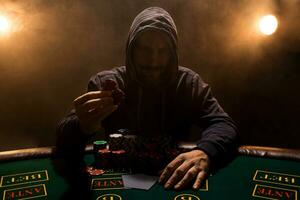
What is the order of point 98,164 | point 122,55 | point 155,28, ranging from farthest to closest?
point 122,55
point 155,28
point 98,164

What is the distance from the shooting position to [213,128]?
2244 millimetres

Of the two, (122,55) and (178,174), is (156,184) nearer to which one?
(178,174)

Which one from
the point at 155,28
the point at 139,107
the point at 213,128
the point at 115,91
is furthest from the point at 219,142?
the point at 155,28

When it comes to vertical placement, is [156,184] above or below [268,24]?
below

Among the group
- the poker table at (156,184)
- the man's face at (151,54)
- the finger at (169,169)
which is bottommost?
the poker table at (156,184)

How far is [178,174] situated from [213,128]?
67 centimetres

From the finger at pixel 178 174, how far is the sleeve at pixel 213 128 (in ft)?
0.76

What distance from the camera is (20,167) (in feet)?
6.30

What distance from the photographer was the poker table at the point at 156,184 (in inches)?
60.8

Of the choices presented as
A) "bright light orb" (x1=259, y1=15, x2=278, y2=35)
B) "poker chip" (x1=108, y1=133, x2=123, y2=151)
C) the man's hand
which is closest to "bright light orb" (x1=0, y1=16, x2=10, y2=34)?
"poker chip" (x1=108, y1=133, x2=123, y2=151)

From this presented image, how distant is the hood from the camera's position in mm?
2492

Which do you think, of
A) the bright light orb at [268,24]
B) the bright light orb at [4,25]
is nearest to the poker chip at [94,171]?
the bright light orb at [4,25]

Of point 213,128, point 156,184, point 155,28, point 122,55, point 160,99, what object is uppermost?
point 155,28

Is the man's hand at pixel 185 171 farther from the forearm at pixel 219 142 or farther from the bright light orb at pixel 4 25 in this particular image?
the bright light orb at pixel 4 25
